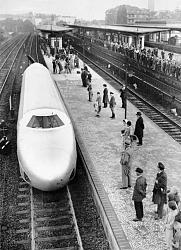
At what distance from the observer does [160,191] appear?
8625 millimetres

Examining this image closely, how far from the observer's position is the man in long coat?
27.7 ft

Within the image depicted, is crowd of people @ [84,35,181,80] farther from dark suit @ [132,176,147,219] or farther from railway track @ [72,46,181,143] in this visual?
dark suit @ [132,176,147,219]

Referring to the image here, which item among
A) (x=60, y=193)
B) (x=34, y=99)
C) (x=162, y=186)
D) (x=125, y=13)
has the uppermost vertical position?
(x=125, y=13)

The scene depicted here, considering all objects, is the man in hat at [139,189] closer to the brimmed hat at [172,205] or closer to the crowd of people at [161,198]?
the crowd of people at [161,198]

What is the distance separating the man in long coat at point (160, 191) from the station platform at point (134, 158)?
27 cm

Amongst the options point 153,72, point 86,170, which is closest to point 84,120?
point 86,170

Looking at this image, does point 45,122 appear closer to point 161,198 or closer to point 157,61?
point 161,198

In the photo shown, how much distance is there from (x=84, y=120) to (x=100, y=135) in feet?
8.23

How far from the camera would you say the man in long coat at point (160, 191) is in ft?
27.7

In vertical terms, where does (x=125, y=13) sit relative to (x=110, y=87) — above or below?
above

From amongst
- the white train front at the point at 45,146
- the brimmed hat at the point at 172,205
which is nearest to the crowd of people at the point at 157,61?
the white train front at the point at 45,146

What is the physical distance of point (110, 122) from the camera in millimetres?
17016

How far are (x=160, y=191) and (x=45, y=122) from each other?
4.09 metres

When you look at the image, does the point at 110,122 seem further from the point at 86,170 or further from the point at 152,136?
the point at 86,170
